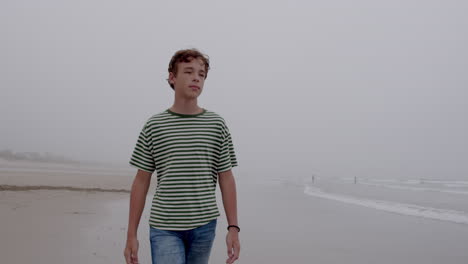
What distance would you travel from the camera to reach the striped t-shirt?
7.06 feet

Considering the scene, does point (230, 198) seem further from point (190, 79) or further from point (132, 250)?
point (190, 79)

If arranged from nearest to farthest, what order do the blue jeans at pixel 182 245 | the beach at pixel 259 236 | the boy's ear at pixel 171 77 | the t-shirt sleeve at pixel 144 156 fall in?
the blue jeans at pixel 182 245 → the t-shirt sleeve at pixel 144 156 → the boy's ear at pixel 171 77 → the beach at pixel 259 236

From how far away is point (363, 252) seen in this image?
6613 mm

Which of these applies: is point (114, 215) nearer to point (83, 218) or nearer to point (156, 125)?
point (83, 218)

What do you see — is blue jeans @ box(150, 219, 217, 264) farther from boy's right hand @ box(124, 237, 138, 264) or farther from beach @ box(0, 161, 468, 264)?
beach @ box(0, 161, 468, 264)

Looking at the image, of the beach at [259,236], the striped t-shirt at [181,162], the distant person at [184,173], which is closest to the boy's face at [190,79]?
the distant person at [184,173]

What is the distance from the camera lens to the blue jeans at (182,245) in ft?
6.90

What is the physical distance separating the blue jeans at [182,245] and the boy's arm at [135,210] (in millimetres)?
101

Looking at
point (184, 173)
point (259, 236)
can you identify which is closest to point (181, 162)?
point (184, 173)

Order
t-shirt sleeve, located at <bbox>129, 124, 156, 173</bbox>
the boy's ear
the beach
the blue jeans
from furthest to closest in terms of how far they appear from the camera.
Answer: the beach, the boy's ear, t-shirt sleeve, located at <bbox>129, 124, 156, 173</bbox>, the blue jeans

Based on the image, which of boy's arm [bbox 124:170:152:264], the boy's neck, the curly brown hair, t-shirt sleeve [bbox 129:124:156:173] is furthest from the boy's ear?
boy's arm [bbox 124:170:152:264]

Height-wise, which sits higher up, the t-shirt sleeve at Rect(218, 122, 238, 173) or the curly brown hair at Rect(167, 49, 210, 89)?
the curly brown hair at Rect(167, 49, 210, 89)

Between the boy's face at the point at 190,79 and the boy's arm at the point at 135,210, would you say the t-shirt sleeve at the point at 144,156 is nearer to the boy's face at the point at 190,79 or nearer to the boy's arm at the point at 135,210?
the boy's arm at the point at 135,210

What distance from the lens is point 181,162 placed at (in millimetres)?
2164
